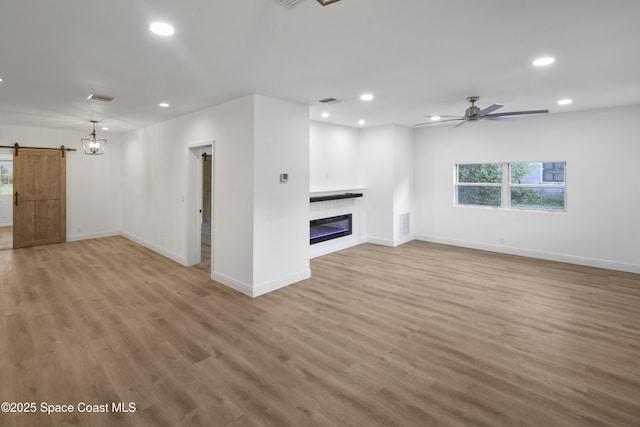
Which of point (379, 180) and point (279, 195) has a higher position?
point (379, 180)

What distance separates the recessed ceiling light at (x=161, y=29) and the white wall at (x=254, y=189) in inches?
66.8

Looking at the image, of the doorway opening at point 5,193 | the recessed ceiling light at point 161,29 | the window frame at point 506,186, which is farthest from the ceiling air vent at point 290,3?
the doorway opening at point 5,193

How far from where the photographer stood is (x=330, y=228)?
6.79 m

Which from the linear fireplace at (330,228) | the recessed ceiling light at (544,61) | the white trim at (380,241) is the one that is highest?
the recessed ceiling light at (544,61)

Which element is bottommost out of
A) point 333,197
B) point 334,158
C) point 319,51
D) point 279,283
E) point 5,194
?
point 279,283

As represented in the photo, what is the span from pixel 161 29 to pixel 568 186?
6.60 metres

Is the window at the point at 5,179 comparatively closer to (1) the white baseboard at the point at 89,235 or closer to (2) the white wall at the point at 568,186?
(1) the white baseboard at the point at 89,235

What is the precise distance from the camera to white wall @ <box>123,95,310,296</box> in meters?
4.23

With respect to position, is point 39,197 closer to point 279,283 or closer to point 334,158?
point 279,283

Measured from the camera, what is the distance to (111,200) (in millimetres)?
8156

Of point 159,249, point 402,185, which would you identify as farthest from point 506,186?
point 159,249

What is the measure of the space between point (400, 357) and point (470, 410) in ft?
2.36

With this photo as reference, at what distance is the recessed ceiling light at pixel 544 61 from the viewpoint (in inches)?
119

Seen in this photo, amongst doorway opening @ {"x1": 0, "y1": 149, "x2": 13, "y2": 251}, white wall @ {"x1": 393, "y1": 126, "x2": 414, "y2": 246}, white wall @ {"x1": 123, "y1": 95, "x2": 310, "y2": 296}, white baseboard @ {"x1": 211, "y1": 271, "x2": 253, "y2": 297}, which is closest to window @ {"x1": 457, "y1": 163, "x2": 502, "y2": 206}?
white wall @ {"x1": 393, "y1": 126, "x2": 414, "y2": 246}
